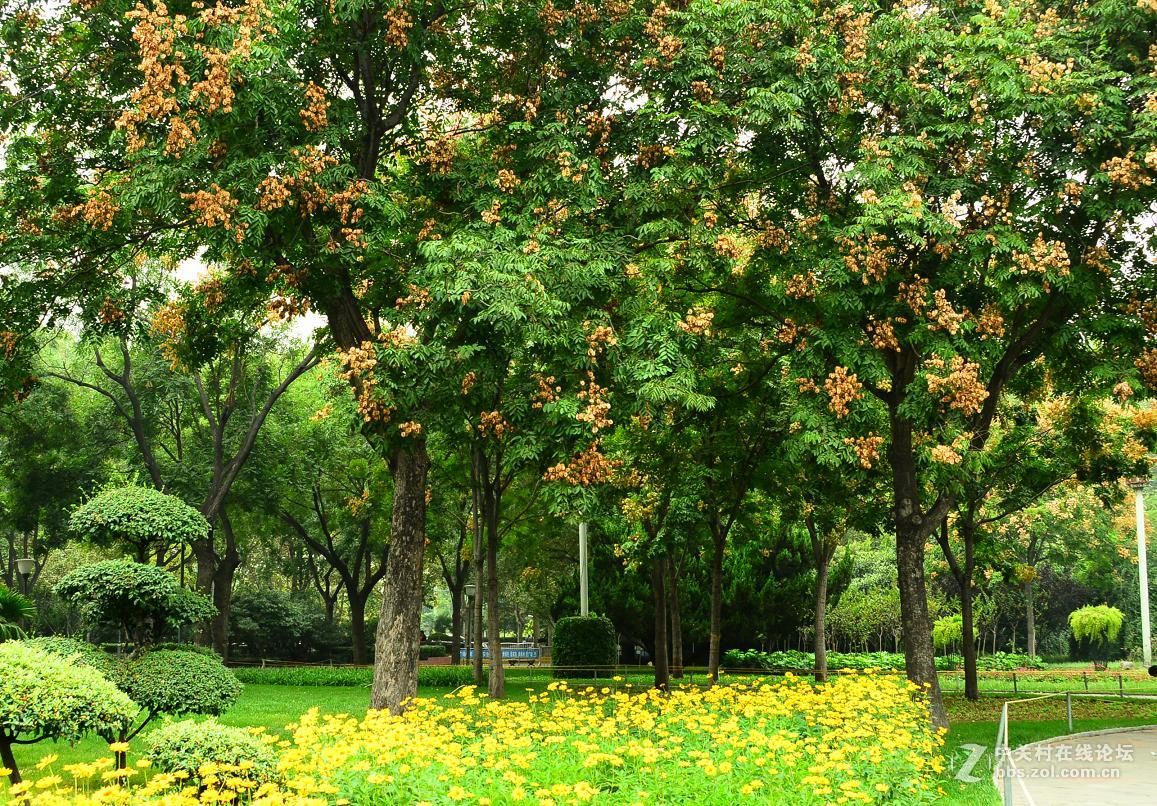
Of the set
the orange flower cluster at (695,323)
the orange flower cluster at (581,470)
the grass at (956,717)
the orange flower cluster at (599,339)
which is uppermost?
the orange flower cluster at (695,323)

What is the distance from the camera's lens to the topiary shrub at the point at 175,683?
1017 cm

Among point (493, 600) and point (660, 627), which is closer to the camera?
point (493, 600)

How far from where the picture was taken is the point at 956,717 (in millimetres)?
18391

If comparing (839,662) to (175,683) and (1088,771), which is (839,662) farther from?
(175,683)

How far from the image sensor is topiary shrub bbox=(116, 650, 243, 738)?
10172 mm

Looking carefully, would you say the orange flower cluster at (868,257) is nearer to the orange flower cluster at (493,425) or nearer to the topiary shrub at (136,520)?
the orange flower cluster at (493,425)

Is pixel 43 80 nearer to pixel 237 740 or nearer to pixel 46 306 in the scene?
pixel 46 306

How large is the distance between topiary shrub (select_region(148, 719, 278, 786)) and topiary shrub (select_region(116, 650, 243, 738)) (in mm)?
2103

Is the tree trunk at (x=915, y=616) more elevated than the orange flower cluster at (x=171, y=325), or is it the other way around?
the orange flower cluster at (x=171, y=325)

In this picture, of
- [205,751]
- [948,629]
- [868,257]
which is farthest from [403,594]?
[948,629]

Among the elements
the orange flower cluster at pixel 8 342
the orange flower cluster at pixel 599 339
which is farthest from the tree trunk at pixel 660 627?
the orange flower cluster at pixel 8 342

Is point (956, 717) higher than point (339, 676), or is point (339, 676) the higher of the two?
point (956, 717)

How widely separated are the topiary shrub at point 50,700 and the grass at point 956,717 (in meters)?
2.21

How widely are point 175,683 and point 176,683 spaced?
11mm
